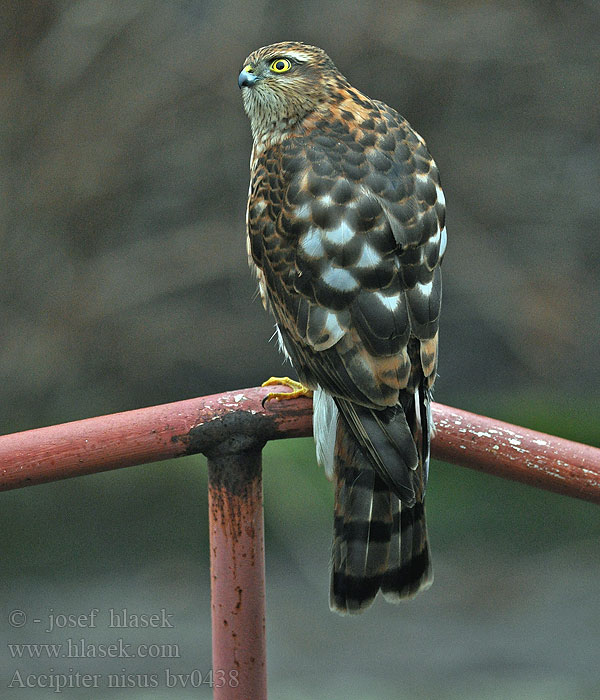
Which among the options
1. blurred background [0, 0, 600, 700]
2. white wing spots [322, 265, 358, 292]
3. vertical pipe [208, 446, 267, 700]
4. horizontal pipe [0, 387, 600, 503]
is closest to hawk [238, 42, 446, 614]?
white wing spots [322, 265, 358, 292]

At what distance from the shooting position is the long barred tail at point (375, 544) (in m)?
1.89

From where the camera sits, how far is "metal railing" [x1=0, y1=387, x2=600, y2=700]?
5.16 ft

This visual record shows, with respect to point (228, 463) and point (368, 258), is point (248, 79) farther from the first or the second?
point (228, 463)

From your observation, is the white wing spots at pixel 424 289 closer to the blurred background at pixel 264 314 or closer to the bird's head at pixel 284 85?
the bird's head at pixel 284 85

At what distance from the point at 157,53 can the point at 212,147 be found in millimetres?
528

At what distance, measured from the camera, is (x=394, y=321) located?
1929 mm

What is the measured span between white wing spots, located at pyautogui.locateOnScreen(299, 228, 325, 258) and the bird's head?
12.5 inches

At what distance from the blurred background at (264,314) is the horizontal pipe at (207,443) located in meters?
2.16

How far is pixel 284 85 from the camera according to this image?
2219 mm

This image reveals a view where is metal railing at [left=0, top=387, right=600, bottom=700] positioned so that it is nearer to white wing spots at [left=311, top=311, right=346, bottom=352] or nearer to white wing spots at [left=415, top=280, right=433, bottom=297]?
white wing spots at [left=311, top=311, right=346, bottom=352]

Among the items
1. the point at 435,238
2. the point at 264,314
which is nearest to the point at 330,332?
the point at 435,238

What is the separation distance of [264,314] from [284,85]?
309 centimetres

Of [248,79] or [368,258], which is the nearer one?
[368,258]

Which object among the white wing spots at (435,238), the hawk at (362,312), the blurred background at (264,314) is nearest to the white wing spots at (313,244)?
the hawk at (362,312)
